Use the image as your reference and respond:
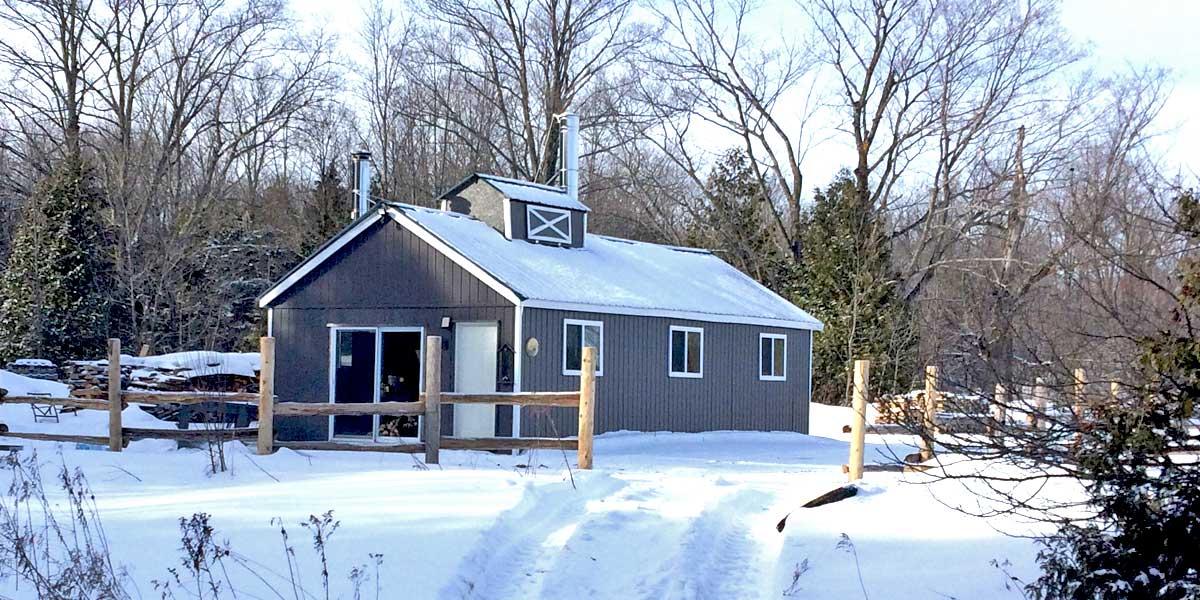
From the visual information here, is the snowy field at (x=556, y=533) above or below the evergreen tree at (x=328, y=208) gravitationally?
below

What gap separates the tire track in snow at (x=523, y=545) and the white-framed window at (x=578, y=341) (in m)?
8.51

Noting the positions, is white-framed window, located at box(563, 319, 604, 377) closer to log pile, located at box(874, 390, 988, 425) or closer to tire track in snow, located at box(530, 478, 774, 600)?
tire track in snow, located at box(530, 478, 774, 600)

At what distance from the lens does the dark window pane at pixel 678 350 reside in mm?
22312

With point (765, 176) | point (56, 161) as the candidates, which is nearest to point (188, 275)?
point (56, 161)

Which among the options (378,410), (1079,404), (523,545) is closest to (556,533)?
(523,545)

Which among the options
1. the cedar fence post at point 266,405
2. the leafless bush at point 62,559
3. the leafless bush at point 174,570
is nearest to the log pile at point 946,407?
the leafless bush at point 174,570

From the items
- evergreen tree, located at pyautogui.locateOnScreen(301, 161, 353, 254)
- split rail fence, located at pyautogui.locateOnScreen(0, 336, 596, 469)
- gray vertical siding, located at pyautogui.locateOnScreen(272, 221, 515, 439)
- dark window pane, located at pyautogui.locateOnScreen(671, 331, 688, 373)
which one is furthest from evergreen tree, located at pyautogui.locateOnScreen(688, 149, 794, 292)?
split rail fence, located at pyautogui.locateOnScreen(0, 336, 596, 469)

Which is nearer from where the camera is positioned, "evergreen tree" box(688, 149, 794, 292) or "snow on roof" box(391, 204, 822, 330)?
"snow on roof" box(391, 204, 822, 330)

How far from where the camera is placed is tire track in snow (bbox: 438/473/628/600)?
7590 millimetres

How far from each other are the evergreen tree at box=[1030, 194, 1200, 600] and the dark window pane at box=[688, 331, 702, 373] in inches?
648

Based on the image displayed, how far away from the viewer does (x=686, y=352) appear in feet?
74.1

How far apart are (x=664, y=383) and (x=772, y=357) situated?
3.68 metres

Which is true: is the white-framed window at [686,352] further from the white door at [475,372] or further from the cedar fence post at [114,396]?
the cedar fence post at [114,396]

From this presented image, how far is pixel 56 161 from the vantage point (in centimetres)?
3475
